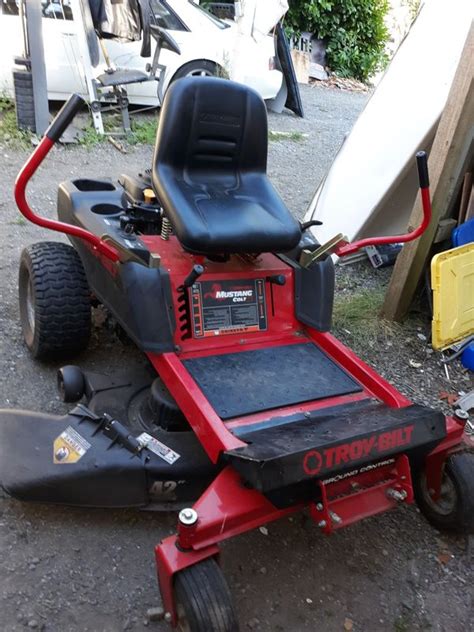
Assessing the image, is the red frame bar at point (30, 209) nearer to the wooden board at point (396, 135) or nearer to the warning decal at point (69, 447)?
the warning decal at point (69, 447)

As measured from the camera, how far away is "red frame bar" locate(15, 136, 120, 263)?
2.07 metres

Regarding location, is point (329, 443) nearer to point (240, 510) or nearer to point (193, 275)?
point (240, 510)

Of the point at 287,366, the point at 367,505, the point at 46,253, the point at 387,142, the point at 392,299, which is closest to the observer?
the point at 367,505

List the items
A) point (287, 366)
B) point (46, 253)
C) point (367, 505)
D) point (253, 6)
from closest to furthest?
point (367, 505) → point (287, 366) → point (46, 253) → point (253, 6)

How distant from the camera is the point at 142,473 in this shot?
6.85 feet

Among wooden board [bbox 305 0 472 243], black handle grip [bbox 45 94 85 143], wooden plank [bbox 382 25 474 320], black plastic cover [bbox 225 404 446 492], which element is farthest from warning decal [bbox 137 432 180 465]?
wooden board [bbox 305 0 472 243]

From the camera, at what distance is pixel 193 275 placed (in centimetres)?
234

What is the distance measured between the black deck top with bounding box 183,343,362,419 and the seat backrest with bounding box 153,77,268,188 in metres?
0.81

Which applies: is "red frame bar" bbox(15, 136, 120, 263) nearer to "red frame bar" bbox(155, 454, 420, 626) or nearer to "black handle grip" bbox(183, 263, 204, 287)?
"black handle grip" bbox(183, 263, 204, 287)

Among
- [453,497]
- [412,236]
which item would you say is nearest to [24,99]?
[412,236]

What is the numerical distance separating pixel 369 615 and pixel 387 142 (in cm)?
296

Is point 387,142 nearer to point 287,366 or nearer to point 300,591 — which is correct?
point 287,366

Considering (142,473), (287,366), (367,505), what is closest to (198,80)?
(287,366)

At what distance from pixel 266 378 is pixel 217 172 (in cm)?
99
